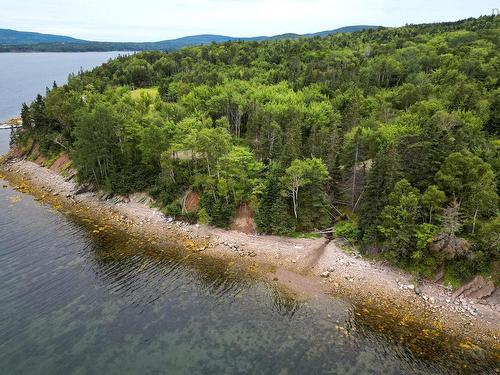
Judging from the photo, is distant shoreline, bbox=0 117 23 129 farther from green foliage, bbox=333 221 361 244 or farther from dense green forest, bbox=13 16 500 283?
green foliage, bbox=333 221 361 244

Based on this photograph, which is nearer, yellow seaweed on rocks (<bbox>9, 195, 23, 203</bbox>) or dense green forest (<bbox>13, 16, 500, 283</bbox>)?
dense green forest (<bbox>13, 16, 500, 283</bbox>)

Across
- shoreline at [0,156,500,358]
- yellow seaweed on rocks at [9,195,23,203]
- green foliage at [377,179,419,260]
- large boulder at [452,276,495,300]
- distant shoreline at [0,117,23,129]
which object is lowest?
distant shoreline at [0,117,23,129]

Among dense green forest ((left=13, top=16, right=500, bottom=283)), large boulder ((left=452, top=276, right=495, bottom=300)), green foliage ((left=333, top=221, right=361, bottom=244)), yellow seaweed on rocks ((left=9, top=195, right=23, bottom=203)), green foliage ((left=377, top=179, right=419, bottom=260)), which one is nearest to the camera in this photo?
large boulder ((left=452, top=276, right=495, bottom=300))

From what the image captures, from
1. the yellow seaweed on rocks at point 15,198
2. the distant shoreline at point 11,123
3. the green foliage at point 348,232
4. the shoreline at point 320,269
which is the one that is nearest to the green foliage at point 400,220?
the shoreline at point 320,269

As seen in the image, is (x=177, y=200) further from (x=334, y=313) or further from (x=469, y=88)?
(x=469, y=88)

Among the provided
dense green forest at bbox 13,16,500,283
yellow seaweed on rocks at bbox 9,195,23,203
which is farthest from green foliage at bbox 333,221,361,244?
yellow seaweed on rocks at bbox 9,195,23,203

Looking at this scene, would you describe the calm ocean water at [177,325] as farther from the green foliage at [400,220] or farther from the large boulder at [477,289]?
the green foliage at [400,220]

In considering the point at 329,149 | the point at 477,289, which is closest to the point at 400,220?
the point at 477,289
